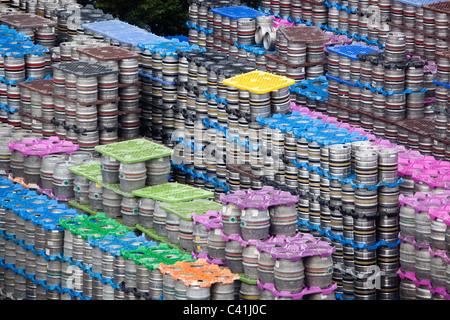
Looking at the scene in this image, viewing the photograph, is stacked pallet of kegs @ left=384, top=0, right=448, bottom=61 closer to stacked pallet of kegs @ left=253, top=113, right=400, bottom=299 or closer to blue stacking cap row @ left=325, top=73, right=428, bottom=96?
blue stacking cap row @ left=325, top=73, right=428, bottom=96

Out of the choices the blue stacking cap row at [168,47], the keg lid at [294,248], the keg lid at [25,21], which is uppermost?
the blue stacking cap row at [168,47]

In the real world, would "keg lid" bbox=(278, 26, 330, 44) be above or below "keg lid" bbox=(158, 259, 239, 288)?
above

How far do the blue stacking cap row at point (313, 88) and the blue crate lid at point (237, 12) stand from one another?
11.0 ft

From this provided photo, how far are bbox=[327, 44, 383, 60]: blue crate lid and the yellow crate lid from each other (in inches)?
97.9

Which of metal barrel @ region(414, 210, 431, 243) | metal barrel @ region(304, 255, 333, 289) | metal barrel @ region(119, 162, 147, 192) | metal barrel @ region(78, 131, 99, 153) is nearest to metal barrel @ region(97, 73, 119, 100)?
metal barrel @ region(78, 131, 99, 153)

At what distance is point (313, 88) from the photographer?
30078 millimetres

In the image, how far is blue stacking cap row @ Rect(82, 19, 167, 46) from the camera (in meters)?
30.2

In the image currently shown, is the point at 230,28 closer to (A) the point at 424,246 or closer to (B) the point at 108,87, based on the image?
(B) the point at 108,87

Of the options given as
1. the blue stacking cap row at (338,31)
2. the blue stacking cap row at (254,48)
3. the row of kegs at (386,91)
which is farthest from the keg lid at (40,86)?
the blue stacking cap row at (338,31)

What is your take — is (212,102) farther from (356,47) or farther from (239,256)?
(239,256)

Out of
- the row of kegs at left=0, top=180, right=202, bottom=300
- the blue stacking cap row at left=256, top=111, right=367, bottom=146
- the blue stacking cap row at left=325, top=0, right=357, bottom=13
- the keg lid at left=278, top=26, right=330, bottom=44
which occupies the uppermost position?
the keg lid at left=278, top=26, right=330, bottom=44

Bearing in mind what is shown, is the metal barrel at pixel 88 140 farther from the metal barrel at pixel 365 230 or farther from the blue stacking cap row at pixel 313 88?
the metal barrel at pixel 365 230

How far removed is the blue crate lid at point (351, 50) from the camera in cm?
2886

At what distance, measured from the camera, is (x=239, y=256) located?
22.6 m
